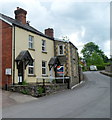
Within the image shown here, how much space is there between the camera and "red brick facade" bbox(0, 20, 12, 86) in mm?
15656

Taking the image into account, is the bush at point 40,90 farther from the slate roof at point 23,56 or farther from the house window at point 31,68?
the house window at point 31,68

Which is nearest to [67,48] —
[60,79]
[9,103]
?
[60,79]

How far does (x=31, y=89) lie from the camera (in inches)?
545

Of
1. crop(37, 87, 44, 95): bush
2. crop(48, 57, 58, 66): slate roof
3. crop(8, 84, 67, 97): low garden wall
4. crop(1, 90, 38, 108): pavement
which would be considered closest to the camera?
crop(1, 90, 38, 108): pavement

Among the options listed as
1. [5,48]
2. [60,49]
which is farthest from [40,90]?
[60,49]

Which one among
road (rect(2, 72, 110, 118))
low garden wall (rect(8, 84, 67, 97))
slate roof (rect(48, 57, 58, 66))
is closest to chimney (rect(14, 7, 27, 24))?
slate roof (rect(48, 57, 58, 66))

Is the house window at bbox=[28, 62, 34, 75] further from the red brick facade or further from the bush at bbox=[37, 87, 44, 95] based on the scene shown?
the bush at bbox=[37, 87, 44, 95]

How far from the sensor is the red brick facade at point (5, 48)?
1566cm

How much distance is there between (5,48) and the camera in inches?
634

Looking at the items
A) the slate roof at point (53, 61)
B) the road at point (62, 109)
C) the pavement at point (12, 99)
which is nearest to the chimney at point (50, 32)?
the slate roof at point (53, 61)

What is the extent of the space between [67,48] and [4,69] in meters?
8.84

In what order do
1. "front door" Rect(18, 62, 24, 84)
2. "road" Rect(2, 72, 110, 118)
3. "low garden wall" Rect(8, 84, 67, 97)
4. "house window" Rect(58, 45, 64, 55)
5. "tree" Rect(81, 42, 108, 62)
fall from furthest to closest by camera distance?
"tree" Rect(81, 42, 108, 62)
"house window" Rect(58, 45, 64, 55)
"front door" Rect(18, 62, 24, 84)
"low garden wall" Rect(8, 84, 67, 97)
"road" Rect(2, 72, 110, 118)

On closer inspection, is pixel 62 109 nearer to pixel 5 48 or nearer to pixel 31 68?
pixel 5 48

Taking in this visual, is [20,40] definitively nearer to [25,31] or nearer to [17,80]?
[25,31]
